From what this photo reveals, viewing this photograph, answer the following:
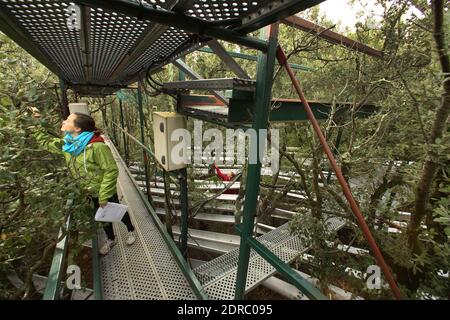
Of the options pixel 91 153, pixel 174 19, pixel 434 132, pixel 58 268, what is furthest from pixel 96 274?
pixel 434 132

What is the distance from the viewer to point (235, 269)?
10.1ft

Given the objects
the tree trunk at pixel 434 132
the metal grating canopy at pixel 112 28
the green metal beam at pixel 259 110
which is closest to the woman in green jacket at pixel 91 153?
the metal grating canopy at pixel 112 28

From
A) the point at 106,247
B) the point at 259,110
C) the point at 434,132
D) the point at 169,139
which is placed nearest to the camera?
the point at 259,110

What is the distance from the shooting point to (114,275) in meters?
A: 2.80

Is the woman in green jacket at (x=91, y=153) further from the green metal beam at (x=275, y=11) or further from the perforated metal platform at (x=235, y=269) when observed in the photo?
the green metal beam at (x=275, y=11)

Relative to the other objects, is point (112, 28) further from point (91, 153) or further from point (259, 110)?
point (91, 153)

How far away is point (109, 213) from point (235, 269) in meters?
1.79

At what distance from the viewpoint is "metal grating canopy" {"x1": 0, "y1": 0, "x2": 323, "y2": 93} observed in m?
1.22

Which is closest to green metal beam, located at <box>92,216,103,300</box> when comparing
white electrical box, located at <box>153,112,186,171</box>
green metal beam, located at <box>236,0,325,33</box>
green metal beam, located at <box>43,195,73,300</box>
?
green metal beam, located at <box>43,195,73,300</box>

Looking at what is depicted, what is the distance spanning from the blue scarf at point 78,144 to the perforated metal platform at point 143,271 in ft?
5.00

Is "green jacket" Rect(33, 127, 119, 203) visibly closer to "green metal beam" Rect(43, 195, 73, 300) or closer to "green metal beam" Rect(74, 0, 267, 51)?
"green metal beam" Rect(43, 195, 73, 300)

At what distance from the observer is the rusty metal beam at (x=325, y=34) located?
2.43 metres

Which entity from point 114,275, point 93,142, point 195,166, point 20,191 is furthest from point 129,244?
point 195,166
